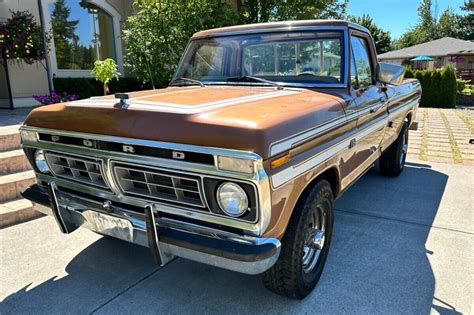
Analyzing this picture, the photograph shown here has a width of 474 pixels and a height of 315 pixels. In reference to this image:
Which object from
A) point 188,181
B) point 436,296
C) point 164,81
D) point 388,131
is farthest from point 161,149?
point 164,81

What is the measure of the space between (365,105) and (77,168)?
2528mm

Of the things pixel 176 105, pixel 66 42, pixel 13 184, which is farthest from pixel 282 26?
pixel 66 42

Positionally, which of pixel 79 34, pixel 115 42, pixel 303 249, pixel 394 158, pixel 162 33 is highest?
pixel 79 34

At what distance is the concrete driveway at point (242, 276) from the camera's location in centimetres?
271

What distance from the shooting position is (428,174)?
19.5ft

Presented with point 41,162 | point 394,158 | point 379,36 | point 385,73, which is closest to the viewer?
point 41,162

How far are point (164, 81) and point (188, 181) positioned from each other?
6.66 m

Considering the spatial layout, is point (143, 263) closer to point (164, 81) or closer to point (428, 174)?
point (428, 174)

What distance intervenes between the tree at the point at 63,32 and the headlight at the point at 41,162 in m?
8.06

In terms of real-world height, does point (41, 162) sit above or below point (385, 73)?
below

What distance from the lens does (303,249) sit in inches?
102

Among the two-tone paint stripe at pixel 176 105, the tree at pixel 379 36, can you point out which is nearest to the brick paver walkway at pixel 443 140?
the two-tone paint stripe at pixel 176 105

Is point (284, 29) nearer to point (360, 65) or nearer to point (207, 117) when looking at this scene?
point (360, 65)

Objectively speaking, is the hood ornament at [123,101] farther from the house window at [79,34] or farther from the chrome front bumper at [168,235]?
the house window at [79,34]
